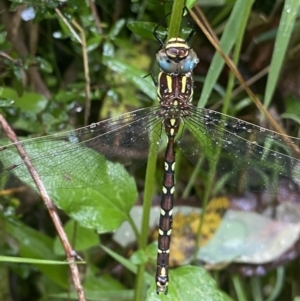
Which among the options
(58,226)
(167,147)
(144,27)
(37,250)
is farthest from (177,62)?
(37,250)

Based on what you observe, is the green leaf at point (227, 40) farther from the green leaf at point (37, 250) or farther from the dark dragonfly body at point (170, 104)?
the green leaf at point (37, 250)

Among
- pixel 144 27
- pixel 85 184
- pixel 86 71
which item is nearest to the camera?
pixel 144 27

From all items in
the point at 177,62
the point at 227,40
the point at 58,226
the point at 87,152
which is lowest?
the point at 58,226

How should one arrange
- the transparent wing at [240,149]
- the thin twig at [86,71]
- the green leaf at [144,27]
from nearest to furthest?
1. the green leaf at [144,27]
2. the transparent wing at [240,149]
3. the thin twig at [86,71]

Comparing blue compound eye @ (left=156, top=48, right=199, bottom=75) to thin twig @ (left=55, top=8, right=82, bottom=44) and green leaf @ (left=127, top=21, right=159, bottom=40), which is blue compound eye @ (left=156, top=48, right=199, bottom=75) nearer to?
green leaf @ (left=127, top=21, right=159, bottom=40)

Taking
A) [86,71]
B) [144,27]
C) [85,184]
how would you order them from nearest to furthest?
[144,27] → [85,184] → [86,71]

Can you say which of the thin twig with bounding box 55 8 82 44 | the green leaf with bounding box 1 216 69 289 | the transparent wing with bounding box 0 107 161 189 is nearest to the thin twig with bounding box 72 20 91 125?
the thin twig with bounding box 55 8 82 44

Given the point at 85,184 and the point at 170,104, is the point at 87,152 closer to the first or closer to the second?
the point at 85,184

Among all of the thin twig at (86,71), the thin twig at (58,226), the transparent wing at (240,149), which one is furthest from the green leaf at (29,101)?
the transparent wing at (240,149)
